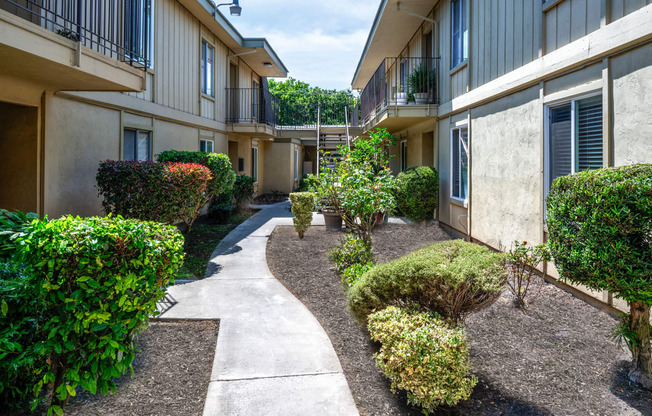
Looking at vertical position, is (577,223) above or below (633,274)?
above

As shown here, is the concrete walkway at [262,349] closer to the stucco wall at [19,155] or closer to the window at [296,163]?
the stucco wall at [19,155]

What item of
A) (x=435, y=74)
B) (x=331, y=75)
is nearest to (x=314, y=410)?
(x=435, y=74)

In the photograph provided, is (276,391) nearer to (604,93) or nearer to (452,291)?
(452,291)

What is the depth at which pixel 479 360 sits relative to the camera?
3.90 m

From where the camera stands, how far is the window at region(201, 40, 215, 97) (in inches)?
510

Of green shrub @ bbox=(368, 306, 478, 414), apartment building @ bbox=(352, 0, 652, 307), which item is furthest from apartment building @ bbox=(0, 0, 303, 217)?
apartment building @ bbox=(352, 0, 652, 307)

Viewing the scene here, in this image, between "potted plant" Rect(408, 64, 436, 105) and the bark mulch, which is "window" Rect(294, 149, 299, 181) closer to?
"potted plant" Rect(408, 64, 436, 105)

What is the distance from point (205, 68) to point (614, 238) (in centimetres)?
1230

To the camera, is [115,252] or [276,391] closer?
[115,252]

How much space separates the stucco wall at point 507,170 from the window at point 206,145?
7.69 metres

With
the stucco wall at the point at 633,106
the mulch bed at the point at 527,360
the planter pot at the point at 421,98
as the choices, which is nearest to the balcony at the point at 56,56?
the mulch bed at the point at 527,360

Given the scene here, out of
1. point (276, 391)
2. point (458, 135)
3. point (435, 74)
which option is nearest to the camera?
point (276, 391)

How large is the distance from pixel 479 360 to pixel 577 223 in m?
1.45

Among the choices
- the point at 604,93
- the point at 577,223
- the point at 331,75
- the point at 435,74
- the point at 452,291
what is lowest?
the point at 452,291
